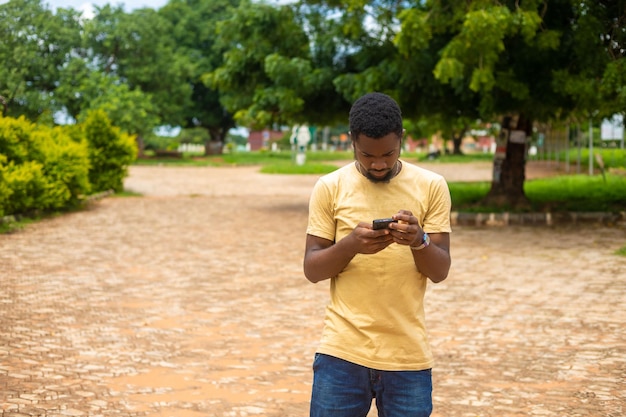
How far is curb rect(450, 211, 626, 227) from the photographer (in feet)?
51.9

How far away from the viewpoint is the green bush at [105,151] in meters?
22.4

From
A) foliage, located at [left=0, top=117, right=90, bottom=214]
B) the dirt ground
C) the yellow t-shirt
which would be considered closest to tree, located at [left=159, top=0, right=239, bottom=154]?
foliage, located at [left=0, top=117, right=90, bottom=214]

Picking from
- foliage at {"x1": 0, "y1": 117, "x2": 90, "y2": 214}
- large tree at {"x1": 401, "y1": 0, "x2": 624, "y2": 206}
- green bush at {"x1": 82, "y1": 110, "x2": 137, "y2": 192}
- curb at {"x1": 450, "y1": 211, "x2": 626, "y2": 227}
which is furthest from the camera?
green bush at {"x1": 82, "y1": 110, "x2": 137, "y2": 192}

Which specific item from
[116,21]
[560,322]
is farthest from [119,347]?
[116,21]

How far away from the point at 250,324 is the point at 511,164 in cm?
1078

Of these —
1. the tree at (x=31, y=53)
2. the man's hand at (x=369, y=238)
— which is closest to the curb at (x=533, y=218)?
the tree at (x=31, y=53)

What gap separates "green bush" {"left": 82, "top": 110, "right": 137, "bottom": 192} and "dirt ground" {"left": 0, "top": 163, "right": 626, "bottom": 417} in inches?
319

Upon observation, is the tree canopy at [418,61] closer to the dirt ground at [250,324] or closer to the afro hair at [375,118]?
the dirt ground at [250,324]

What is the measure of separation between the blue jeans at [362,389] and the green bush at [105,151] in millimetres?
19949

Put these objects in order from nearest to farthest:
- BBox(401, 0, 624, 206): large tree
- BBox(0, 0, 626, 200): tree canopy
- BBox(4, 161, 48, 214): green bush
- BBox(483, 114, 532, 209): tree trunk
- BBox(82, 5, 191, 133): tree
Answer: BBox(401, 0, 624, 206): large tree
BBox(0, 0, 626, 200): tree canopy
BBox(4, 161, 48, 214): green bush
BBox(483, 114, 532, 209): tree trunk
BBox(82, 5, 191, 133): tree

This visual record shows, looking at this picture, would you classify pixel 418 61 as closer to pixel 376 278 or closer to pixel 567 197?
pixel 567 197

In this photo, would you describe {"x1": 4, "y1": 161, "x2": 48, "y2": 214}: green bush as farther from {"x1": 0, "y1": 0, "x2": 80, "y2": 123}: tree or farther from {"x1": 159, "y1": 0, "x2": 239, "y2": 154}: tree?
{"x1": 159, "y1": 0, "x2": 239, "y2": 154}: tree

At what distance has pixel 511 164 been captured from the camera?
1716cm

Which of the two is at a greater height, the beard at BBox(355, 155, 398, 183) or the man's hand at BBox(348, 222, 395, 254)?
the beard at BBox(355, 155, 398, 183)
